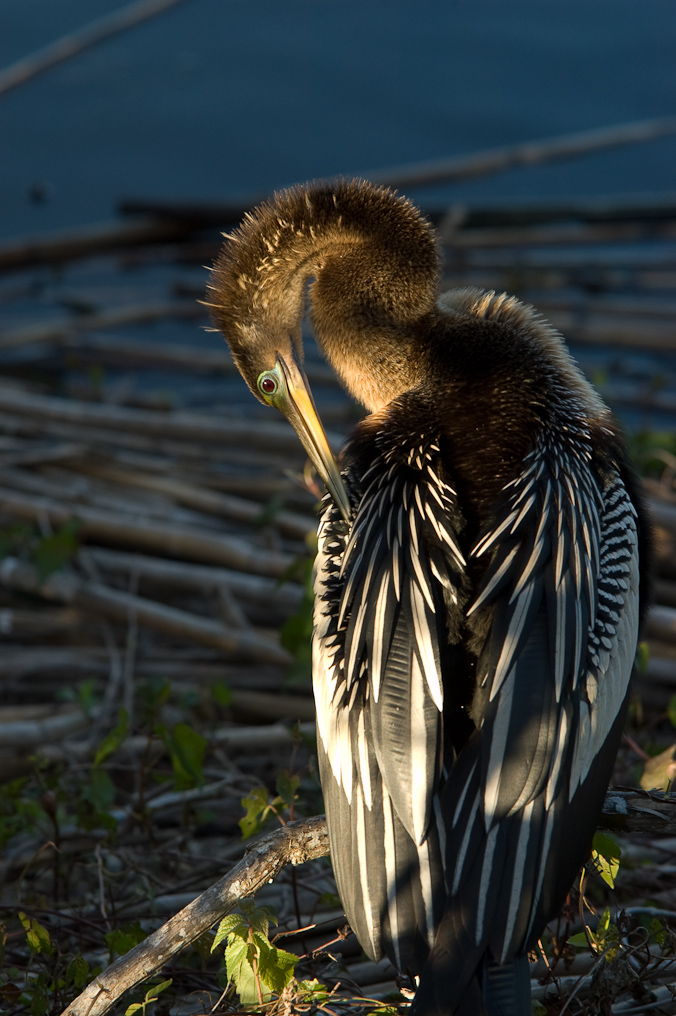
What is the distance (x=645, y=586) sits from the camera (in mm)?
2658

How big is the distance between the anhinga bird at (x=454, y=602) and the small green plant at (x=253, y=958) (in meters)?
0.18

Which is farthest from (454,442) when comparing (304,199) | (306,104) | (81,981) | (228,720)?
(306,104)

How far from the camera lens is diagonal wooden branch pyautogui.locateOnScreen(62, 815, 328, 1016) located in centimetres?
196

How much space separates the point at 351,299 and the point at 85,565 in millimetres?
2131

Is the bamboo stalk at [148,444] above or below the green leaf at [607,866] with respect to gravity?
above

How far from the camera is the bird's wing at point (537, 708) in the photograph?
1.94 m

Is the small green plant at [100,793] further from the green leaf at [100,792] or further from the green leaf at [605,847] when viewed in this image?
the green leaf at [605,847]

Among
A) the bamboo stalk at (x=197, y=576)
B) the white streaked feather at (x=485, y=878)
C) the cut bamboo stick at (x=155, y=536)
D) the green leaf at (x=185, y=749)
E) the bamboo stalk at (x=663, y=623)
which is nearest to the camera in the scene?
the white streaked feather at (x=485, y=878)

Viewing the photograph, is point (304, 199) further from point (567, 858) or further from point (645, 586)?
point (567, 858)

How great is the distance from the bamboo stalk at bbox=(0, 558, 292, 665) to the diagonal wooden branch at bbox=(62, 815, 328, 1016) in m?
1.89

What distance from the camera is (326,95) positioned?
9852mm

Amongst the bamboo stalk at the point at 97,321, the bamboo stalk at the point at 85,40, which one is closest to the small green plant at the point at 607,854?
the bamboo stalk at the point at 97,321

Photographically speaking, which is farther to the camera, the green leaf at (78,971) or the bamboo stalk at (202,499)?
the bamboo stalk at (202,499)

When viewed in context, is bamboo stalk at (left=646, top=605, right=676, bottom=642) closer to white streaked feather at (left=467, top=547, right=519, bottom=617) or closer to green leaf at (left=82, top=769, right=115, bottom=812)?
white streaked feather at (left=467, top=547, right=519, bottom=617)
